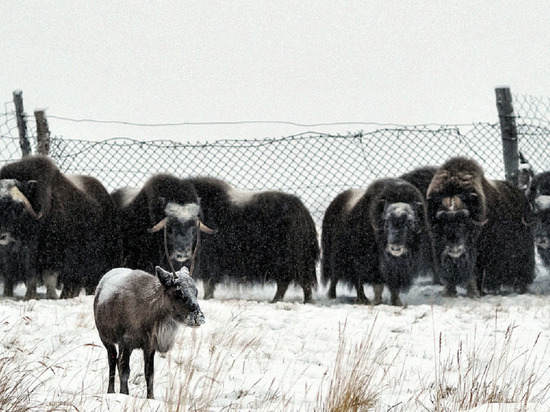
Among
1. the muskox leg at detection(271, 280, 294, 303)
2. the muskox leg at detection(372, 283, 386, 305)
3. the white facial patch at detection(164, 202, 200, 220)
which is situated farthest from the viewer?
the muskox leg at detection(271, 280, 294, 303)

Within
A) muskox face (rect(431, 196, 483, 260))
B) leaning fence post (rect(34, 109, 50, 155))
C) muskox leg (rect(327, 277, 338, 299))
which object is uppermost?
leaning fence post (rect(34, 109, 50, 155))

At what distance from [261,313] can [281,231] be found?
2.71m

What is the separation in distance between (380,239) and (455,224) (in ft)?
2.95

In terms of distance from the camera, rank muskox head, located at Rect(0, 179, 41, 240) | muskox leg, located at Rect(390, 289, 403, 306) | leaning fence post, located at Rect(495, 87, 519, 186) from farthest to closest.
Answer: leaning fence post, located at Rect(495, 87, 519, 186), muskox leg, located at Rect(390, 289, 403, 306), muskox head, located at Rect(0, 179, 41, 240)

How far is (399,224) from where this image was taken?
28.8 feet

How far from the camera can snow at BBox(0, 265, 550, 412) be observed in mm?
3717

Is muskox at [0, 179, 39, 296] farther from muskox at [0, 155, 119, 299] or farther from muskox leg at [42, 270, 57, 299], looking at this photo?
muskox leg at [42, 270, 57, 299]

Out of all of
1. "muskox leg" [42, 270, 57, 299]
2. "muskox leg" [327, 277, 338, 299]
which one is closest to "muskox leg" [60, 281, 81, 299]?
"muskox leg" [42, 270, 57, 299]

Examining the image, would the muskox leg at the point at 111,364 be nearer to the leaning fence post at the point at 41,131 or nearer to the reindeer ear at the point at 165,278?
the reindeer ear at the point at 165,278

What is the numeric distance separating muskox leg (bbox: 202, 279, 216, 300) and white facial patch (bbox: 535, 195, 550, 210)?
407 cm

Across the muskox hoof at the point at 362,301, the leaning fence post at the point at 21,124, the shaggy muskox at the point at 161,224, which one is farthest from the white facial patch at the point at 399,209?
the leaning fence post at the point at 21,124

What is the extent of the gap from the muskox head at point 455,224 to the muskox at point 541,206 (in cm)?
77

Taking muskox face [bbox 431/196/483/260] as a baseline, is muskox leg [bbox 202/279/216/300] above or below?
below

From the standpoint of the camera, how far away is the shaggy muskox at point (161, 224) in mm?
8422
